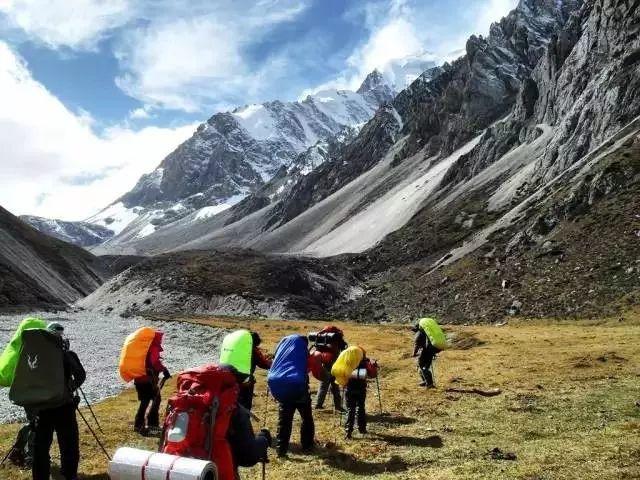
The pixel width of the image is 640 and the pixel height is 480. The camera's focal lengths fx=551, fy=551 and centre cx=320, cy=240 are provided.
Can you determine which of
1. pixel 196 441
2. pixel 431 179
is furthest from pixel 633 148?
pixel 431 179

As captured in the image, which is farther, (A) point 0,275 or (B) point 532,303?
(A) point 0,275

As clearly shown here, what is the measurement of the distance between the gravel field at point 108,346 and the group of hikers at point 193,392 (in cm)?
827

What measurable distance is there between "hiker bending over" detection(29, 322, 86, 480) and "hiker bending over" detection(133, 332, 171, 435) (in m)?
4.41

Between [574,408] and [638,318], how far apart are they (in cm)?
3042

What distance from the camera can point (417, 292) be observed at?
78812 mm

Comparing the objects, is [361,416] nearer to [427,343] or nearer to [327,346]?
[327,346]

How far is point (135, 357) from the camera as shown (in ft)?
52.7

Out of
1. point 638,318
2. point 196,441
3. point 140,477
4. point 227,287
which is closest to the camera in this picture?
point 140,477

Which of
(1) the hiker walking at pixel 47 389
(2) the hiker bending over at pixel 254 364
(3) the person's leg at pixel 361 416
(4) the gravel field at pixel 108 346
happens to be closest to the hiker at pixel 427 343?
(3) the person's leg at pixel 361 416

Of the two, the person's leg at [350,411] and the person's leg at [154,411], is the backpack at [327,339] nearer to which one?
the person's leg at [350,411]

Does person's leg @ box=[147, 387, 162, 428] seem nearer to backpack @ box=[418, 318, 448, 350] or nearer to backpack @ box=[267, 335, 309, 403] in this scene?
backpack @ box=[267, 335, 309, 403]

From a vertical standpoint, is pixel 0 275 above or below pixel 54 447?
above

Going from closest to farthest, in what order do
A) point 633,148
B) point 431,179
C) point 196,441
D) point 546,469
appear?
point 196,441, point 546,469, point 633,148, point 431,179

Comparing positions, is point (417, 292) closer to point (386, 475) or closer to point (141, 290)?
point (141, 290)
